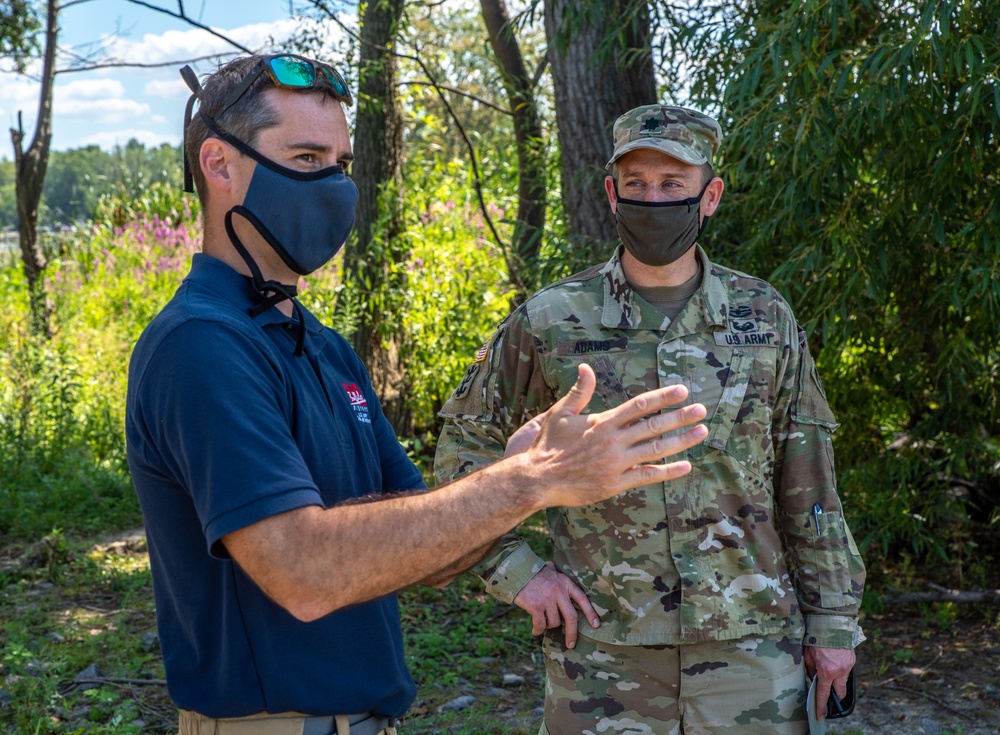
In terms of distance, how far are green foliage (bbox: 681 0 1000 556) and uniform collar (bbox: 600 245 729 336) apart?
1.20 meters

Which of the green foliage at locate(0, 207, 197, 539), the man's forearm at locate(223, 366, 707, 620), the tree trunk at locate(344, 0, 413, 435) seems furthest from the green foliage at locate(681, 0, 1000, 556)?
the green foliage at locate(0, 207, 197, 539)

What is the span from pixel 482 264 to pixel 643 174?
462 cm

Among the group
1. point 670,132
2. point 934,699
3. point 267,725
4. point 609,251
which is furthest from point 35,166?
point 267,725

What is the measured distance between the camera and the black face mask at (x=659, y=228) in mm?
2447

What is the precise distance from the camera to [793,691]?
2.28 meters

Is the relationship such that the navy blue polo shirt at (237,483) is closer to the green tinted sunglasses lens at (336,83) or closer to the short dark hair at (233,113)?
the short dark hair at (233,113)

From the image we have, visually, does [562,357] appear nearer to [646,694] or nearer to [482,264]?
[646,694]

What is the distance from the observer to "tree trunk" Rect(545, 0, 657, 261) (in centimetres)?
455

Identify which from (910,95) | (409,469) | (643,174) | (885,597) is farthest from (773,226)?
(409,469)

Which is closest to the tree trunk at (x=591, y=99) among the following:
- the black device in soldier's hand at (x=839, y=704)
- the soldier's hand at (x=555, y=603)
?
the soldier's hand at (x=555, y=603)

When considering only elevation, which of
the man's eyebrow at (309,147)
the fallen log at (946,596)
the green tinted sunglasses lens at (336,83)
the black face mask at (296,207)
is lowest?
the fallen log at (946,596)

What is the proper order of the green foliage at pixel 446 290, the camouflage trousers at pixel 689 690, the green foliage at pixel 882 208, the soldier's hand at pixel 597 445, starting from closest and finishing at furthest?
the soldier's hand at pixel 597 445, the camouflage trousers at pixel 689 690, the green foliage at pixel 882 208, the green foliage at pixel 446 290

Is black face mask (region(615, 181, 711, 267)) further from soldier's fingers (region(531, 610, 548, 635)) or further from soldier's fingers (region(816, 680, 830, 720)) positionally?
soldier's fingers (region(816, 680, 830, 720))

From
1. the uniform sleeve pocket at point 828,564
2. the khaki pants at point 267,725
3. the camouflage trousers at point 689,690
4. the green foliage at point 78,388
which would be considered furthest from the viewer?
the green foliage at point 78,388
